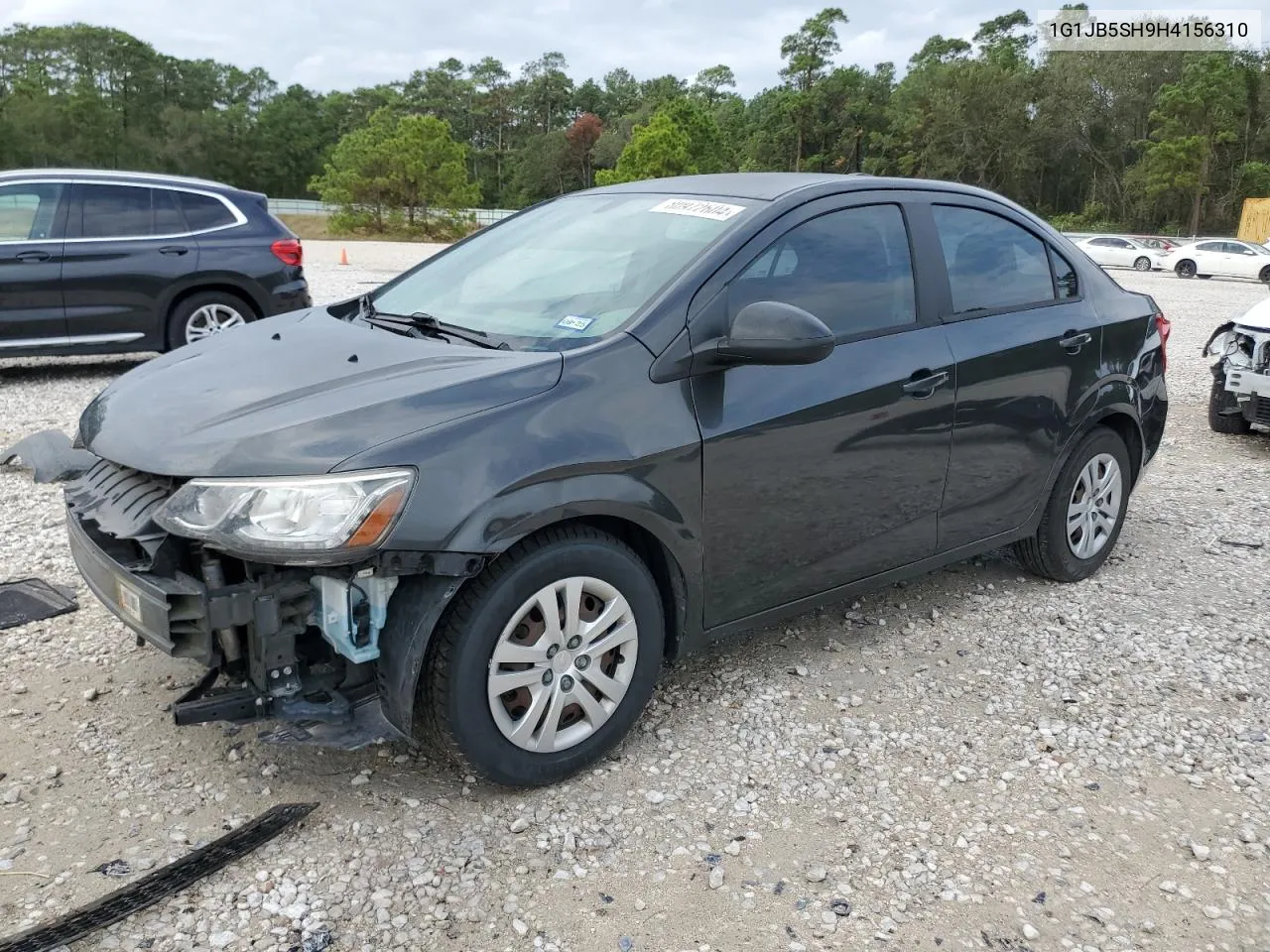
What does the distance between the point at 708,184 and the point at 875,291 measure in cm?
75

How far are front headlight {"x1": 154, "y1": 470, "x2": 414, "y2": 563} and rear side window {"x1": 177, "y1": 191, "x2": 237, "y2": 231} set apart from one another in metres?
6.87

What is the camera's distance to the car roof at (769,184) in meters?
3.60

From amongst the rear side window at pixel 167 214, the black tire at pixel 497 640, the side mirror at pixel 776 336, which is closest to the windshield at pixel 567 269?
the side mirror at pixel 776 336

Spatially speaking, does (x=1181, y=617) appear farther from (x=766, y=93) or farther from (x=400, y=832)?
(x=766, y=93)

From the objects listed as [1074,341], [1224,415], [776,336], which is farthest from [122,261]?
[1224,415]

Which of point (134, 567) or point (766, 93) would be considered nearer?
point (134, 567)

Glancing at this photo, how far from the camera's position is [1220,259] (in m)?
30.8

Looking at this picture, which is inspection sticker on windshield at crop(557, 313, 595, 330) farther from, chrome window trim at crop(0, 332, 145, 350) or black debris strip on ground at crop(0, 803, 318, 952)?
chrome window trim at crop(0, 332, 145, 350)

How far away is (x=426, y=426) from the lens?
104 inches

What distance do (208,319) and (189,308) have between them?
0.17m

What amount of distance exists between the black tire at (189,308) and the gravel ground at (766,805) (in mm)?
4506

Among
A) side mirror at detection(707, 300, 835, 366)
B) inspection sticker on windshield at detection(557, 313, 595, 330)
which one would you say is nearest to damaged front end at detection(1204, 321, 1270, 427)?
side mirror at detection(707, 300, 835, 366)

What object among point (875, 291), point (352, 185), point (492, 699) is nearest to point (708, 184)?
point (875, 291)

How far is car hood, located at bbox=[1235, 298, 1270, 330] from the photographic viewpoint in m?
7.37
